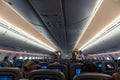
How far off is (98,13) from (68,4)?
4.53 meters

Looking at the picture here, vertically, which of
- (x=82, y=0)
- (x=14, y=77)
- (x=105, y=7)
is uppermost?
(x=105, y=7)

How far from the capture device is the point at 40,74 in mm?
3697

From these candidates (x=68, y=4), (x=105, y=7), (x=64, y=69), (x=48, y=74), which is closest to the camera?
(x=48, y=74)

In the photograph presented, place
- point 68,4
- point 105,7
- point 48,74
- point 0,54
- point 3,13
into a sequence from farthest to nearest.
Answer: point 0,54 → point 3,13 → point 105,7 → point 68,4 → point 48,74

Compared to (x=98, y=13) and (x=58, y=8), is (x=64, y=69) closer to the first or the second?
(x=58, y=8)

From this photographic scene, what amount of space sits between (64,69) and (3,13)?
178 inches

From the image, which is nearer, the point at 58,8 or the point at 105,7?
the point at 58,8

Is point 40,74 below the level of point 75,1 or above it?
below

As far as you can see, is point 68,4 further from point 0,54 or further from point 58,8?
point 0,54

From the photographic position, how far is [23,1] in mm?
6246

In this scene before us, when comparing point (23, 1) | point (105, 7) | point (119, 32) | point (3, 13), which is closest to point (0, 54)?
point (3, 13)

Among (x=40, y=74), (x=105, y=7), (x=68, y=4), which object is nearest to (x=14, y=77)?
(x=40, y=74)

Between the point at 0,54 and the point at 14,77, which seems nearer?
the point at 14,77

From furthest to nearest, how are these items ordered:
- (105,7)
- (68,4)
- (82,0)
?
(105,7)
(68,4)
(82,0)
